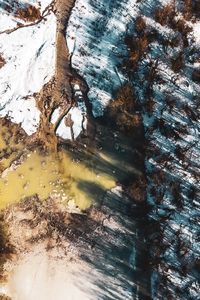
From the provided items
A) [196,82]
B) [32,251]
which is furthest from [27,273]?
[196,82]

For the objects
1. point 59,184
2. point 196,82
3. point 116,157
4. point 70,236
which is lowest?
point 70,236

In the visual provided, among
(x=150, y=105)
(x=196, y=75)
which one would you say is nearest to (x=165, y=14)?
(x=196, y=75)

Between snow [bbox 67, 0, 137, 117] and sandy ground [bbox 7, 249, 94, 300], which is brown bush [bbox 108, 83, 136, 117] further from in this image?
sandy ground [bbox 7, 249, 94, 300]

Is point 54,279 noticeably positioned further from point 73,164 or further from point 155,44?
point 155,44

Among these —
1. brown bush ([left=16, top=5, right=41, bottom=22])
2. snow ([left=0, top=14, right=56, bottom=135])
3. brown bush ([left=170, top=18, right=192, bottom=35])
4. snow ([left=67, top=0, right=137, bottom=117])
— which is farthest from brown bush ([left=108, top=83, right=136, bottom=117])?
brown bush ([left=16, top=5, right=41, bottom=22])

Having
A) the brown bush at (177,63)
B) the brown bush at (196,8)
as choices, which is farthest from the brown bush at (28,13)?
the brown bush at (196,8)

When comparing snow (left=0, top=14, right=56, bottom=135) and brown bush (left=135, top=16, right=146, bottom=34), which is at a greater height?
brown bush (left=135, top=16, right=146, bottom=34)

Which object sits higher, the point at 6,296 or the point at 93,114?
the point at 93,114
